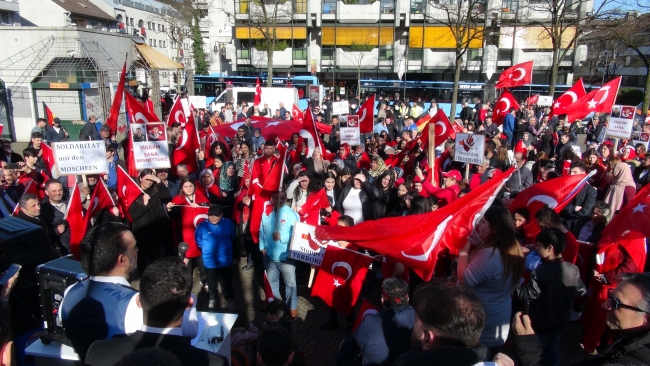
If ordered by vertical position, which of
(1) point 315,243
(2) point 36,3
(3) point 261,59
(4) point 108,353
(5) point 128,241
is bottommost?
(1) point 315,243

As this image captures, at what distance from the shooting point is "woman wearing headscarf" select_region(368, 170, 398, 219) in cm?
719

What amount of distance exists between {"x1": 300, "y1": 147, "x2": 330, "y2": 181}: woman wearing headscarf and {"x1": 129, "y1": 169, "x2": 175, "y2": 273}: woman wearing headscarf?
2960mm

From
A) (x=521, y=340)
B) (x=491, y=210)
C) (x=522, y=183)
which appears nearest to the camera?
(x=521, y=340)

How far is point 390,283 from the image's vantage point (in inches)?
144

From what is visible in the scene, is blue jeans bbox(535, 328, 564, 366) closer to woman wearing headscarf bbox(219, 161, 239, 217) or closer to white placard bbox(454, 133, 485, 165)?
white placard bbox(454, 133, 485, 165)

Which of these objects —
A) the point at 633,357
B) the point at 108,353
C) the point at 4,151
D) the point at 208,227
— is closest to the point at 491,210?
the point at 633,357

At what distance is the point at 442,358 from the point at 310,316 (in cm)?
416

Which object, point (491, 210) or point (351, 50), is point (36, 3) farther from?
point (491, 210)

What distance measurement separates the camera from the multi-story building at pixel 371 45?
40531 mm

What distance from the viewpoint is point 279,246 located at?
5.64 meters

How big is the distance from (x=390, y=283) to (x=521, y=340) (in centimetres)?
103

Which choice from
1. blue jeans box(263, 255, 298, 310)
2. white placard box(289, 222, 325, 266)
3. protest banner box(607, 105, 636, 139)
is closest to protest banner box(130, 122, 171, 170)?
blue jeans box(263, 255, 298, 310)

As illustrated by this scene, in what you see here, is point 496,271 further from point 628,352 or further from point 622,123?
point 622,123

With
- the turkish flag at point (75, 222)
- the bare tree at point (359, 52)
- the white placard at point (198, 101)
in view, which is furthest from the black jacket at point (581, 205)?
the bare tree at point (359, 52)
